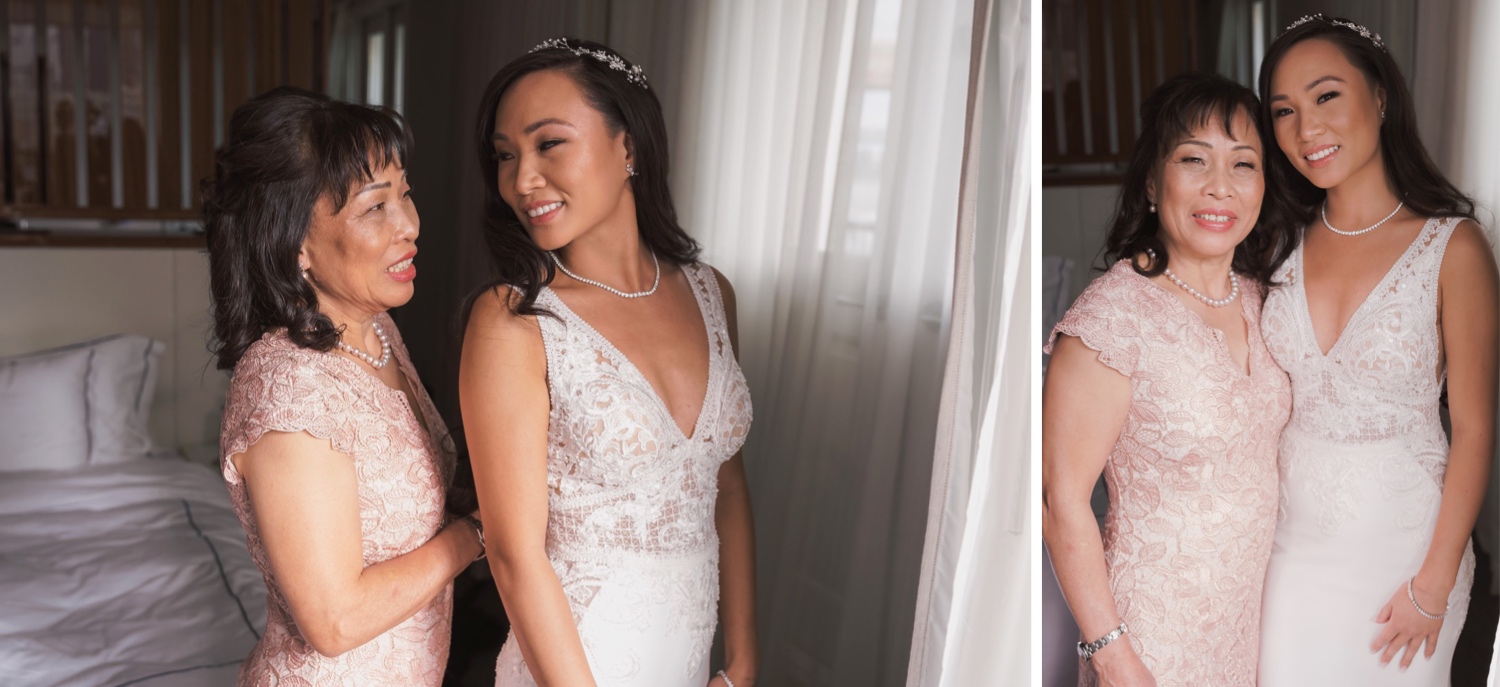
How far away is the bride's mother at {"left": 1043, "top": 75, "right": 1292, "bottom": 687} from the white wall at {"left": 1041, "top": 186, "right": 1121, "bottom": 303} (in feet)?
6.62

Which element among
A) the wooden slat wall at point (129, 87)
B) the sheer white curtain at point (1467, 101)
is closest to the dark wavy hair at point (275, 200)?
the sheer white curtain at point (1467, 101)

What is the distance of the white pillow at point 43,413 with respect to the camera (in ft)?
11.7

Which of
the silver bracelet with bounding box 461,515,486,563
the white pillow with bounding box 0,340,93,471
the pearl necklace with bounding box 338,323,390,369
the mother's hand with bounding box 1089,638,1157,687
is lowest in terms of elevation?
the white pillow with bounding box 0,340,93,471

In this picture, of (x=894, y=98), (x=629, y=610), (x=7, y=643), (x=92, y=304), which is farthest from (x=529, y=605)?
(x=92, y=304)

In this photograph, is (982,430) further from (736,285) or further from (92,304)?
(92,304)

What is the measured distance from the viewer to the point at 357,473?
143 centimetres

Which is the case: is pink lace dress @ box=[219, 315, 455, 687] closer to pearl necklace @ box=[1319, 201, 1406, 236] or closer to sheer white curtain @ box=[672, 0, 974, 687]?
sheer white curtain @ box=[672, 0, 974, 687]

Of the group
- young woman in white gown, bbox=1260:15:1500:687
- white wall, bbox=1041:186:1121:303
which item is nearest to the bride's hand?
young woman in white gown, bbox=1260:15:1500:687

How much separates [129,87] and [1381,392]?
4.23 m

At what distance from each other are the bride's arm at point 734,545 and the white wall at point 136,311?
2787 millimetres

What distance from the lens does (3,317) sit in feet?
13.0

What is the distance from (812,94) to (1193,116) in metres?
0.89

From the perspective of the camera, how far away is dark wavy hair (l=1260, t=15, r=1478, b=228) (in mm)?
1750

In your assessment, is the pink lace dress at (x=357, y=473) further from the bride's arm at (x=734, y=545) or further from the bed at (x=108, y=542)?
the bed at (x=108, y=542)
